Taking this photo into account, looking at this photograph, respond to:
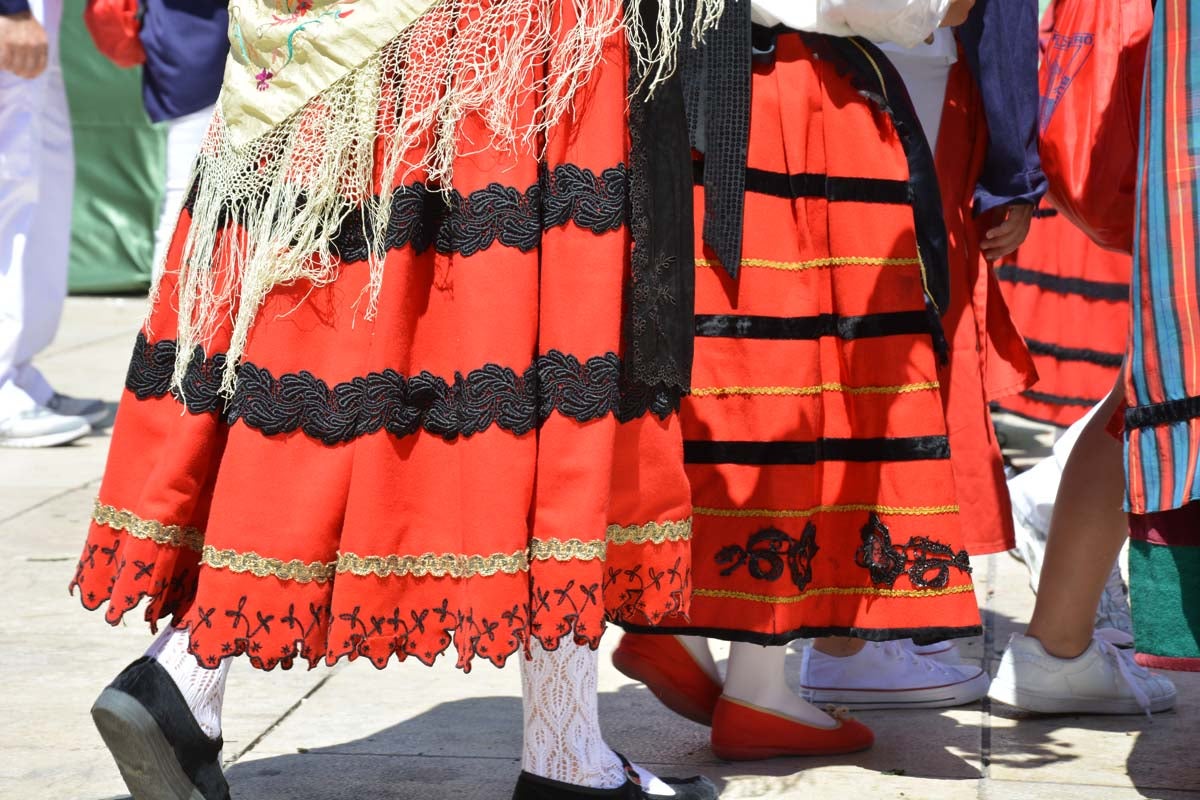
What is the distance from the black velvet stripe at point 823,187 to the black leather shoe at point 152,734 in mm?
1129

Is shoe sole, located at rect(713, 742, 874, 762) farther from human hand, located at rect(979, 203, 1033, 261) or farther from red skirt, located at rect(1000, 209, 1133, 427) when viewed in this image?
red skirt, located at rect(1000, 209, 1133, 427)

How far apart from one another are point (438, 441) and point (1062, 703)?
1.48 meters

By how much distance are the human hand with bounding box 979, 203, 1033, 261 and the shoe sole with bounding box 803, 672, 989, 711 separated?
2.75 ft

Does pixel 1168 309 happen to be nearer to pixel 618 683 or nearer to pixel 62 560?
pixel 618 683

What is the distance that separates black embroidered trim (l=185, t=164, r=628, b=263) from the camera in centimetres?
219

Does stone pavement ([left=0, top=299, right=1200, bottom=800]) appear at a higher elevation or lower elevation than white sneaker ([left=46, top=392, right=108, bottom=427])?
lower

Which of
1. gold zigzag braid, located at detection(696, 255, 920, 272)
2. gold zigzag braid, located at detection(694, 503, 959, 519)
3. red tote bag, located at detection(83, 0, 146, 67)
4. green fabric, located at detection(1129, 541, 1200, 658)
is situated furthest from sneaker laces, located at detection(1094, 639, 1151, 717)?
red tote bag, located at detection(83, 0, 146, 67)

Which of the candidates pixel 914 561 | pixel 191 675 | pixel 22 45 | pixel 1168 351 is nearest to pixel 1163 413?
pixel 1168 351

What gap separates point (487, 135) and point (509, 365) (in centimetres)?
31

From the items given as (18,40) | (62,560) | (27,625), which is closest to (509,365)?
(27,625)

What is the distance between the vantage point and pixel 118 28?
5.32 metres

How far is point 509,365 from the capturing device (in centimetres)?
217

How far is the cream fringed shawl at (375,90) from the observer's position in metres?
2.18

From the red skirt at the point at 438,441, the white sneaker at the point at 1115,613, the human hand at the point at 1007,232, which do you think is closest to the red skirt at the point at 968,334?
the human hand at the point at 1007,232
